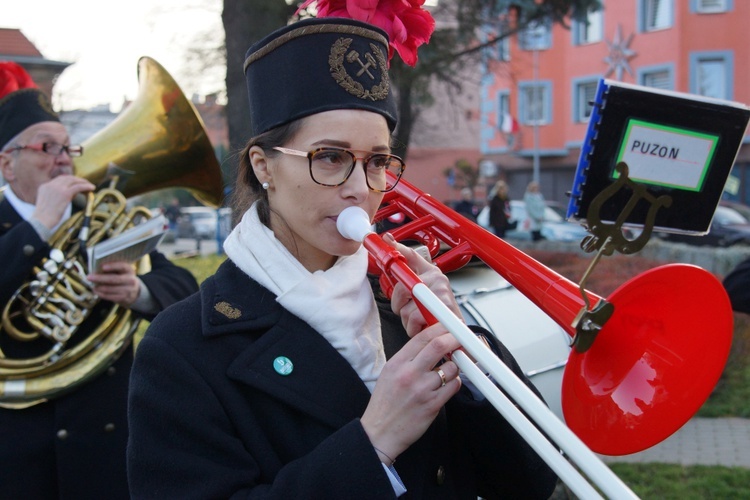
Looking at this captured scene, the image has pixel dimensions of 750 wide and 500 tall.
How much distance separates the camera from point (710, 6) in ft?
84.8

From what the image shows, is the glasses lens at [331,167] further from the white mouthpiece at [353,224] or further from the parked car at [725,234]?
the parked car at [725,234]

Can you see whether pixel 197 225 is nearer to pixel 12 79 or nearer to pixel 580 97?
pixel 580 97

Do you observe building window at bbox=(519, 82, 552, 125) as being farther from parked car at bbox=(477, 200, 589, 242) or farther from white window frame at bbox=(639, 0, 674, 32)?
parked car at bbox=(477, 200, 589, 242)

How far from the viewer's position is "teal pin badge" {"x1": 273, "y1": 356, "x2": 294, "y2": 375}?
1.65 meters

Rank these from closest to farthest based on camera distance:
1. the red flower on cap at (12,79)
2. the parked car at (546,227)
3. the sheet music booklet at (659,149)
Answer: the sheet music booklet at (659,149) → the red flower on cap at (12,79) → the parked car at (546,227)

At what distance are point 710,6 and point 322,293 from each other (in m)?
27.8

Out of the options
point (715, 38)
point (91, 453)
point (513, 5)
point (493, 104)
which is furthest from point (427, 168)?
point (91, 453)

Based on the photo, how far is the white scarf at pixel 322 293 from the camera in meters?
1.73

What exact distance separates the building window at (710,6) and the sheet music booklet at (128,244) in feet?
86.9

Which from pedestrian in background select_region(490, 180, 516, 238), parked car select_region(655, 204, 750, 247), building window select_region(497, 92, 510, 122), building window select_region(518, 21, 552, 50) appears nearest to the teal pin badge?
building window select_region(518, 21, 552, 50)

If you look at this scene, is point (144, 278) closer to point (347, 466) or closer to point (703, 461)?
point (347, 466)

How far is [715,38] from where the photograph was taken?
83.9 feet

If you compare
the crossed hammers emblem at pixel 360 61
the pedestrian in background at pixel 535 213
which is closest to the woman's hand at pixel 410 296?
the crossed hammers emblem at pixel 360 61

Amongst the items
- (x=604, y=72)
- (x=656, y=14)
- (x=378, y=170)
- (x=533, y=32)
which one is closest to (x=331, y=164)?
(x=378, y=170)
